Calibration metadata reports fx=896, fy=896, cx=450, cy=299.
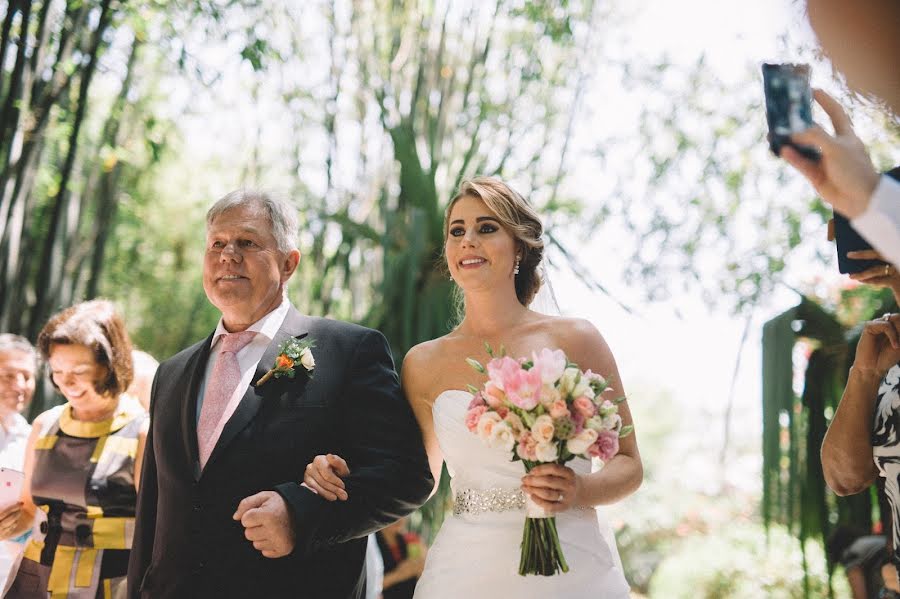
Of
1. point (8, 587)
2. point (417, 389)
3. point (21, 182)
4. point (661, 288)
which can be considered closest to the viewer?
point (417, 389)

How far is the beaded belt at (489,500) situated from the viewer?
3.04 metres

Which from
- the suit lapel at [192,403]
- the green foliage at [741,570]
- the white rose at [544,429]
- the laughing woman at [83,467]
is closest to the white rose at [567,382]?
the white rose at [544,429]

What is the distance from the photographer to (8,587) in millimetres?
3727

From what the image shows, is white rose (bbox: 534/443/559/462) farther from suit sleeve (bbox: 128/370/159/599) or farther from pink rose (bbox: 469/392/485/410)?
suit sleeve (bbox: 128/370/159/599)

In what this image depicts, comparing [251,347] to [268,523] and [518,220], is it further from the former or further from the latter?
[518,220]

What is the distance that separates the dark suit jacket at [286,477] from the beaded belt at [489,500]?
144 mm

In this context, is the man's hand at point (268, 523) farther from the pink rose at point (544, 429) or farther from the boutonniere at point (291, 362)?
the pink rose at point (544, 429)

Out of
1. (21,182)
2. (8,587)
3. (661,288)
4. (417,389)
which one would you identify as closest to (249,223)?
(417,389)

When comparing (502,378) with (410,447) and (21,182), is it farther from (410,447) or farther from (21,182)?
(21,182)

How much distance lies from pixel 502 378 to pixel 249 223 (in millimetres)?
1192

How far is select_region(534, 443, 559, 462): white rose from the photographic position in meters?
2.55

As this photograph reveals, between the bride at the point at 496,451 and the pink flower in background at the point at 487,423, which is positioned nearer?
the pink flower in background at the point at 487,423

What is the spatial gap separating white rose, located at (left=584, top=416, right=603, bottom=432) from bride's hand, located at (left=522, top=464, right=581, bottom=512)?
159 mm

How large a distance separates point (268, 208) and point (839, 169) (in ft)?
7.82
